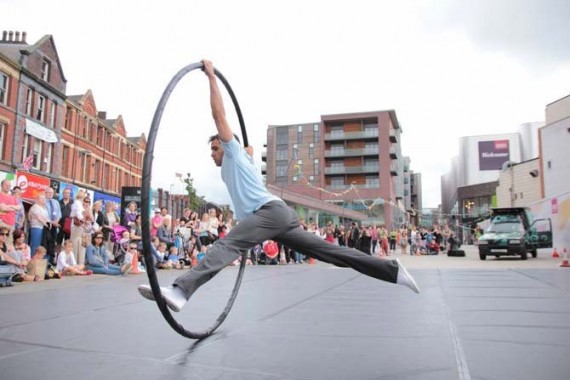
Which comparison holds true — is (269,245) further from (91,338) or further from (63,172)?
(63,172)

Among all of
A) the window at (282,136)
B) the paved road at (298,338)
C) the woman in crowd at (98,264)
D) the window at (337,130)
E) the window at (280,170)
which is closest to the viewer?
the paved road at (298,338)

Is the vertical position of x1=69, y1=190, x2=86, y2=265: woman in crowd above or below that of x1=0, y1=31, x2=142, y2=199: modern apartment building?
below

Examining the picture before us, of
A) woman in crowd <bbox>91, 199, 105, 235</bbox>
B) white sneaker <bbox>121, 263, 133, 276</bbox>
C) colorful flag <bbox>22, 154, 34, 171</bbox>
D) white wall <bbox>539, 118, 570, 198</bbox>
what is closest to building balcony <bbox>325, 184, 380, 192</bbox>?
white wall <bbox>539, 118, 570, 198</bbox>

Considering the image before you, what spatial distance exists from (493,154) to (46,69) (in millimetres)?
77497

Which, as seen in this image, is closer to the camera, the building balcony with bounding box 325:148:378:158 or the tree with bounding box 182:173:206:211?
the tree with bounding box 182:173:206:211

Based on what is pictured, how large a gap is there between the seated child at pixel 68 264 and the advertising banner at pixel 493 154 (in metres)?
83.6

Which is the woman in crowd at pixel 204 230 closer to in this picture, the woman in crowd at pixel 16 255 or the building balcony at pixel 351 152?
the woman in crowd at pixel 16 255

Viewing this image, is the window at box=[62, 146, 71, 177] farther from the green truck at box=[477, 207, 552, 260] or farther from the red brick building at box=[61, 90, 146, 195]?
the green truck at box=[477, 207, 552, 260]

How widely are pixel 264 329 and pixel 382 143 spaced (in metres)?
75.0

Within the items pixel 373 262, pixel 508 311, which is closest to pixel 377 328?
pixel 373 262

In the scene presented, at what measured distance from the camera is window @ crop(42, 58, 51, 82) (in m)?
29.9

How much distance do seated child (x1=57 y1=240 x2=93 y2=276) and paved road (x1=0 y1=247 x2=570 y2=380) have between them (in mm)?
4156

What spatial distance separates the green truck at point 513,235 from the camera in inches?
682

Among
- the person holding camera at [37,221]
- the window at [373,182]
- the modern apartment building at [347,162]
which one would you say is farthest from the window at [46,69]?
the window at [373,182]
